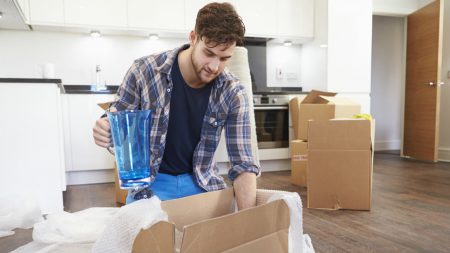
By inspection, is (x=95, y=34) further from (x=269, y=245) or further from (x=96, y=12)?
(x=269, y=245)

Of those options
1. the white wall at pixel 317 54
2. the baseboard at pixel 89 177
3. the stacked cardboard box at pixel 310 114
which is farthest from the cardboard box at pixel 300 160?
the baseboard at pixel 89 177

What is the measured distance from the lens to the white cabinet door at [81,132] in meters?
2.79

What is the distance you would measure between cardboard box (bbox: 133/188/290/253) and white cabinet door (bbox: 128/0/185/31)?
9.31ft

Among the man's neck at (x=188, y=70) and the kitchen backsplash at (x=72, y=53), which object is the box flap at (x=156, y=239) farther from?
the kitchen backsplash at (x=72, y=53)

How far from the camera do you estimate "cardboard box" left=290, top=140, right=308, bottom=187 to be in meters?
2.64

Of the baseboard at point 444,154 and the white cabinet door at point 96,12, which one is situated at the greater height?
Result: the white cabinet door at point 96,12

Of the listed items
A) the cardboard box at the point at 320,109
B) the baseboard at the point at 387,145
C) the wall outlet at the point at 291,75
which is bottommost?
the baseboard at the point at 387,145

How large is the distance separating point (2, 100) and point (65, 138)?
3.42ft

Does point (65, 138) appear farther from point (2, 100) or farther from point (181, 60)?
point (181, 60)

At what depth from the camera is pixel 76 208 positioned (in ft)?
6.97

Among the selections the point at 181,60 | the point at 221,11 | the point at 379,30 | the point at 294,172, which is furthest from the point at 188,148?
the point at 379,30

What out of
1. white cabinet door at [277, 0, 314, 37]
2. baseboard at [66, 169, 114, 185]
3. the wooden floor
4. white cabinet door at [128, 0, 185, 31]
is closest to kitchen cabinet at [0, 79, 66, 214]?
the wooden floor

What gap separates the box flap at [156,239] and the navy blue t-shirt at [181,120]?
0.56 meters

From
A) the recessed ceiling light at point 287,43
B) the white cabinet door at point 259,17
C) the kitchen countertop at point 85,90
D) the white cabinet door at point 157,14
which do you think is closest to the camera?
the kitchen countertop at point 85,90
